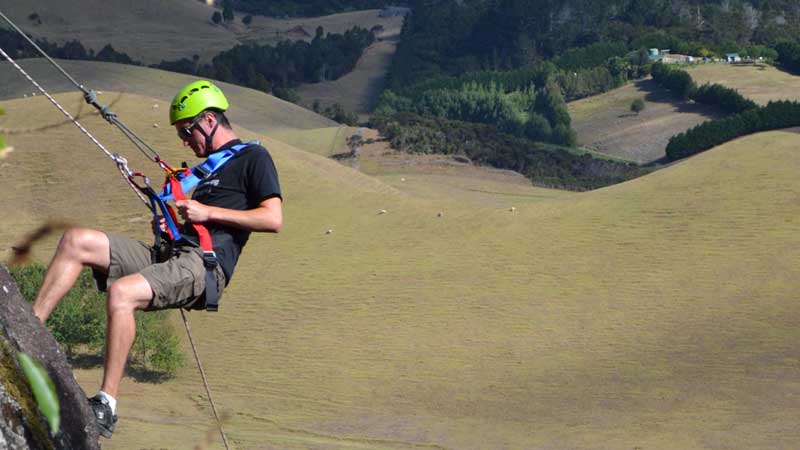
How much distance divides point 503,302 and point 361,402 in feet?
18.8

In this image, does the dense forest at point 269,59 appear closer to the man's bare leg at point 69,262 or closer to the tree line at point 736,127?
the tree line at point 736,127

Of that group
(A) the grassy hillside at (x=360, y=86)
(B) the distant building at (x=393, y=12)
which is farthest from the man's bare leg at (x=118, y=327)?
(B) the distant building at (x=393, y=12)

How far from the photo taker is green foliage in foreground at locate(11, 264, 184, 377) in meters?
24.0

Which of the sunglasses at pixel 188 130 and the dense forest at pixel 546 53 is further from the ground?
the sunglasses at pixel 188 130

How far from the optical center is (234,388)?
79.3ft

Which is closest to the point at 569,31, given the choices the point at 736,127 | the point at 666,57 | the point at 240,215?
the point at 666,57

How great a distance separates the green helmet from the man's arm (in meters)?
0.46

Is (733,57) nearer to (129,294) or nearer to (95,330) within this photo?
(95,330)

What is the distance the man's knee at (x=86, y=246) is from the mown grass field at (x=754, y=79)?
80.8 m

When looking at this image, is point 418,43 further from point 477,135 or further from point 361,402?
point 361,402

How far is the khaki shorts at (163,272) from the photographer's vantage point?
6.88 meters

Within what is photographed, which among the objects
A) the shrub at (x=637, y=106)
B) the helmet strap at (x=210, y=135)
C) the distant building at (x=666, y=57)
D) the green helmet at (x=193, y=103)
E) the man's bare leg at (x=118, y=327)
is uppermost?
the green helmet at (x=193, y=103)

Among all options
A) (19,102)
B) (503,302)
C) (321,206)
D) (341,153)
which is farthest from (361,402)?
(341,153)

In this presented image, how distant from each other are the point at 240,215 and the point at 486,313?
2066cm
